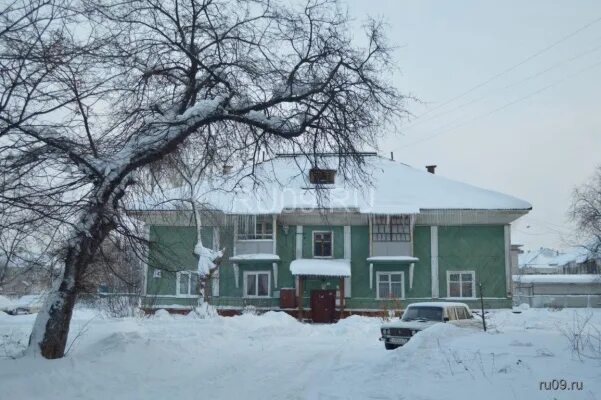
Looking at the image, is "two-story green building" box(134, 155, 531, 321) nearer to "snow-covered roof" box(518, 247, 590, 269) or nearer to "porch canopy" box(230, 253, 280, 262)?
"porch canopy" box(230, 253, 280, 262)

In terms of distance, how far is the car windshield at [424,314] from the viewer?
1747 cm

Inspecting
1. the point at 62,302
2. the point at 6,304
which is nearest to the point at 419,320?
the point at 62,302

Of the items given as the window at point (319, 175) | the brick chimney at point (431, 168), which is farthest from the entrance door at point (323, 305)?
the window at point (319, 175)

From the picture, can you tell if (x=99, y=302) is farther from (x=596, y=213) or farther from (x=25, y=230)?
(x=596, y=213)

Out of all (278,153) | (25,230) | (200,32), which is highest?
(200,32)

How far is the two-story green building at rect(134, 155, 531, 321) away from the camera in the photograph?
111 feet

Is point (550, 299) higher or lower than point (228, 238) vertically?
lower

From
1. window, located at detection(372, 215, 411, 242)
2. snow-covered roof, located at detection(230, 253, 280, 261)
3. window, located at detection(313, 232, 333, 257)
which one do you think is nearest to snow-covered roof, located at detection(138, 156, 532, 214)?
window, located at detection(372, 215, 411, 242)

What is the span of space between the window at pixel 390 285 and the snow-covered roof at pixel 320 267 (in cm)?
228

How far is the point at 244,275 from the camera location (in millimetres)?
35375

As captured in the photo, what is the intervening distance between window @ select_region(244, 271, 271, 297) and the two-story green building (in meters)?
0.06

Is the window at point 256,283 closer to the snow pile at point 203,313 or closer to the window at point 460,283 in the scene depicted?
the snow pile at point 203,313

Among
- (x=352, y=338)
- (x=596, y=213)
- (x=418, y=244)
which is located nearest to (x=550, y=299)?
(x=596, y=213)

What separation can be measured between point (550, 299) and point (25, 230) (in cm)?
4900
